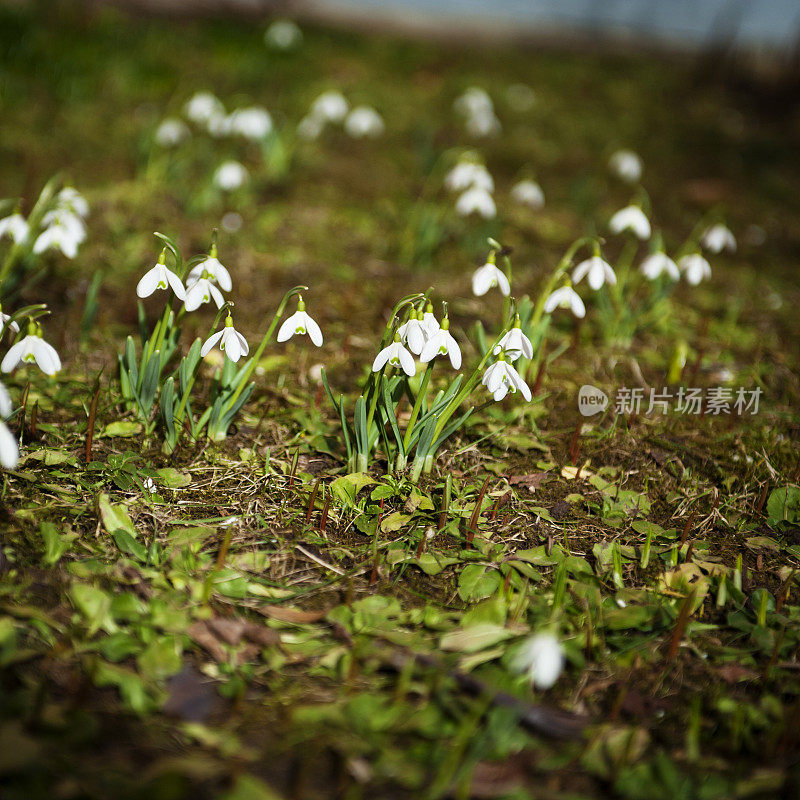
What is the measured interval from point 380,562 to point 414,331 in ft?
1.92

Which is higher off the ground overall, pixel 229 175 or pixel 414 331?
pixel 229 175

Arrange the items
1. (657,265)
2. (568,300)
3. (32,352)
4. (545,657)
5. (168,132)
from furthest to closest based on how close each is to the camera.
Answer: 1. (168,132)
2. (657,265)
3. (568,300)
4. (32,352)
5. (545,657)

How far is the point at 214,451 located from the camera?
80.5 inches

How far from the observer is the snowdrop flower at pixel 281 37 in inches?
221

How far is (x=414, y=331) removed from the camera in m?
1.78

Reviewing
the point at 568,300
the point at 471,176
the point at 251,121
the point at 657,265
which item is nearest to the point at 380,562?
the point at 568,300

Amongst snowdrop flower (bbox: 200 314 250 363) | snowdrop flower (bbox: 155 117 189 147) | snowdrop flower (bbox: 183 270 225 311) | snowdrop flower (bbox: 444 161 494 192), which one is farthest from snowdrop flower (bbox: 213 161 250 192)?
snowdrop flower (bbox: 200 314 250 363)

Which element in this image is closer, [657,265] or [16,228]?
[16,228]

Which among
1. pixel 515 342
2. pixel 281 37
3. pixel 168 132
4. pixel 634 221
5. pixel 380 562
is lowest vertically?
pixel 380 562

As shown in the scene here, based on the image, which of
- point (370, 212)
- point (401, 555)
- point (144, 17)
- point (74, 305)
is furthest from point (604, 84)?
point (401, 555)

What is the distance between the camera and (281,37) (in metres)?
5.61

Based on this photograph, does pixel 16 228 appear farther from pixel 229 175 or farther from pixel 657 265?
pixel 657 265

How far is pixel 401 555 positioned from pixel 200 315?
1.43 m

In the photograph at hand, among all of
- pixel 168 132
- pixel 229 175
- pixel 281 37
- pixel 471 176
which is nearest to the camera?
pixel 471 176
